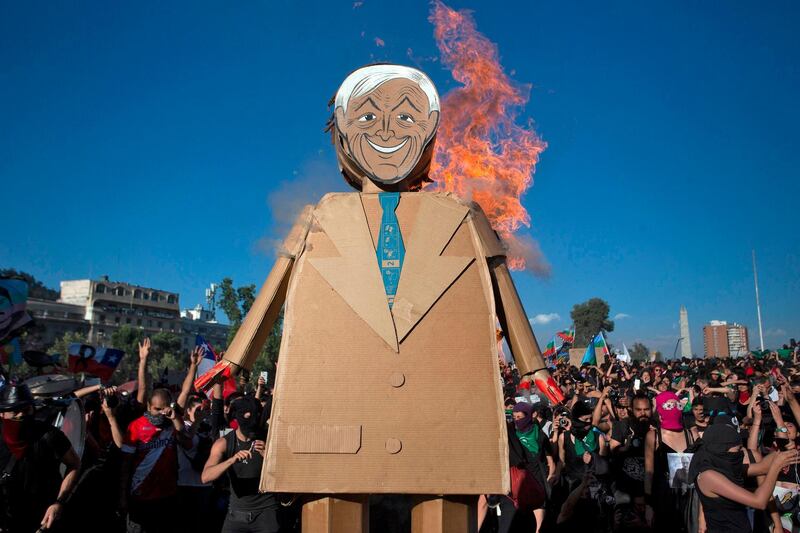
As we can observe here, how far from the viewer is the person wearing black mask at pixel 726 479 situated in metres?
4.03

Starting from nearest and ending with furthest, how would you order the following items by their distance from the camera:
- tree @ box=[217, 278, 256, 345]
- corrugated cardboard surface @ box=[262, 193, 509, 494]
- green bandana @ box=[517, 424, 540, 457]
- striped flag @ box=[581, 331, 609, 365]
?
corrugated cardboard surface @ box=[262, 193, 509, 494], green bandana @ box=[517, 424, 540, 457], striped flag @ box=[581, 331, 609, 365], tree @ box=[217, 278, 256, 345]

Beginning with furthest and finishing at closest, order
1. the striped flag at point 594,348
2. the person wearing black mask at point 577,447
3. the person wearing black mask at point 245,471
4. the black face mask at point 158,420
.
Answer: the striped flag at point 594,348
the person wearing black mask at point 577,447
the black face mask at point 158,420
the person wearing black mask at point 245,471

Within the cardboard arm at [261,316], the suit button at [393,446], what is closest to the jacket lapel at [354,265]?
the cardboard arm at [261,316]

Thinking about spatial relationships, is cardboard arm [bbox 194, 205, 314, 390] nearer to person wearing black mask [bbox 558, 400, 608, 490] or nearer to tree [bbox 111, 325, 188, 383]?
person wearing black mask [bbox 558, 400, 608, 490]

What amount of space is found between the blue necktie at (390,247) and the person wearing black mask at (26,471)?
9.90 feet

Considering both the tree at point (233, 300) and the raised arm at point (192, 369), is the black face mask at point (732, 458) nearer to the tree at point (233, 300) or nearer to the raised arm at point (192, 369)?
the raised arm at point (192, 369)

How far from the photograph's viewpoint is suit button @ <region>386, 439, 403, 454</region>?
2.96 metres

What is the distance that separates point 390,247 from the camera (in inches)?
137

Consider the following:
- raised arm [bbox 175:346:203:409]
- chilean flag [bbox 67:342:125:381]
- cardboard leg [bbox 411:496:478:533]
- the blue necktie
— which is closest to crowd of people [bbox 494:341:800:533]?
cardboard leg [bbox 411:496:478:533]

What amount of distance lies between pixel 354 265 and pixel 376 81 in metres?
1.32

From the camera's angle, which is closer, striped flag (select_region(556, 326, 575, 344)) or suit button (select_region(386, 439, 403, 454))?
suit button (select_region(386, 439, 403, 454))

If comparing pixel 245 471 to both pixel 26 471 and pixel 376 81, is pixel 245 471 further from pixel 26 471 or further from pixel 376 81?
pixel 376 81

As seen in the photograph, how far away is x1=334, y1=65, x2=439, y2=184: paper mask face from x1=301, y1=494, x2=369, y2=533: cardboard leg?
1.97m

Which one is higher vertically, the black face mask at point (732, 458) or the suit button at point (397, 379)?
the suit button at point (397, 379)
